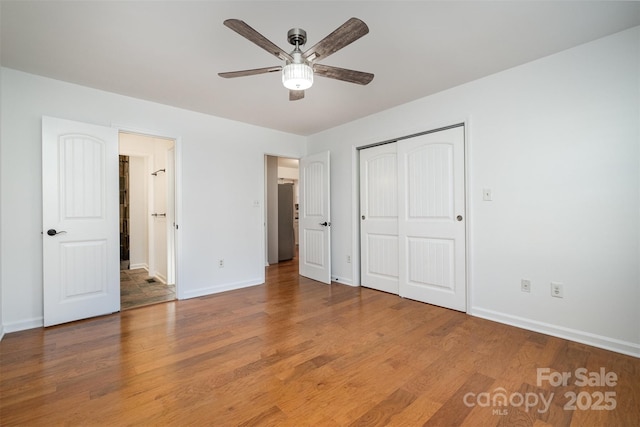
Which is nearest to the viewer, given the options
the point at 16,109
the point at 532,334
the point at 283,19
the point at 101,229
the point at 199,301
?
the point at 283,19

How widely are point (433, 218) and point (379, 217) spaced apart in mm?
812

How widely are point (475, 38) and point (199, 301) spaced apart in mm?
3893

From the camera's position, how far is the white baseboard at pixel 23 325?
2.59 meters

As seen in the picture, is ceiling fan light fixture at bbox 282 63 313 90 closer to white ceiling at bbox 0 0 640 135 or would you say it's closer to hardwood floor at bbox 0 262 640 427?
white ceiling at bbox 0 0 640 135

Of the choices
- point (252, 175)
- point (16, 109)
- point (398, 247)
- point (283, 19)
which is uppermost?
point (283, 19)

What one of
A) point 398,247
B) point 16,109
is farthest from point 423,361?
point 16,109

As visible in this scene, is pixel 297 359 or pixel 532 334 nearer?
pixel 297 359

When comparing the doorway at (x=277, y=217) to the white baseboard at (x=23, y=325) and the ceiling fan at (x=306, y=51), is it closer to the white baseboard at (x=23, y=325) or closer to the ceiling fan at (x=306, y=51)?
the white baseboard at (x=23, y=325)

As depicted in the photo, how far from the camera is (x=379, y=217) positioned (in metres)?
3.92

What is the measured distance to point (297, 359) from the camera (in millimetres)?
2115

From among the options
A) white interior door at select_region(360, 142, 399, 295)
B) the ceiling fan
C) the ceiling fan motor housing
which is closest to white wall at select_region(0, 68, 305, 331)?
white interior door at select_region(360, 142, 399, 295)

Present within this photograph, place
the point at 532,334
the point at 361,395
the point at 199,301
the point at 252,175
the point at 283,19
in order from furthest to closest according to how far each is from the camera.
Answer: the point at 252,175 → the point at 199,301 → the point at 532,334 → the point at 283,19 → the point at 361,395

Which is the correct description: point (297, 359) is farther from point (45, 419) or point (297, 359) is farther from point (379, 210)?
point (379, 210)

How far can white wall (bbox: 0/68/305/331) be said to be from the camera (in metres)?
2.63
